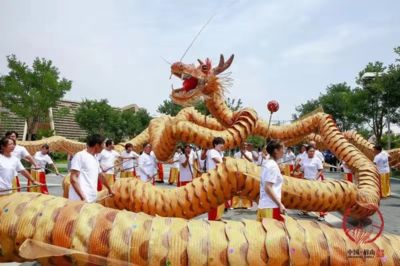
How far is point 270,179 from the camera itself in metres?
4.28

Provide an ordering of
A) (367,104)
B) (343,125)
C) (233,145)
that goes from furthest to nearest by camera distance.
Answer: (343,125) < (367,104) < (233,145)

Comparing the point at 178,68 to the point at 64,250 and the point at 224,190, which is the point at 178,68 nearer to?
the point at 224,190

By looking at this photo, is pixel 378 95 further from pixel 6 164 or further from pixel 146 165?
pixel 6 164

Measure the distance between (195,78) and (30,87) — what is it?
20.8m

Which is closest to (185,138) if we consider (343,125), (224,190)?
(224,190)

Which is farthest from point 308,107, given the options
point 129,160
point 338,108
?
point 129,160

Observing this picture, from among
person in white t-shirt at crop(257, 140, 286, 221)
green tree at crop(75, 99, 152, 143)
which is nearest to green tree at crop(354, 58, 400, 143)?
person in white t-shirt at crop(257, 140, 286, 221)

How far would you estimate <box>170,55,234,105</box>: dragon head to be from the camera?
8484 millimetres

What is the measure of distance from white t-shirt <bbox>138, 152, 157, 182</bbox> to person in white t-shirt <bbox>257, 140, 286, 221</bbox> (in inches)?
235

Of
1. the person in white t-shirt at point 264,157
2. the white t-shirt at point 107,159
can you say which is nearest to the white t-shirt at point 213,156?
the person in white t-shirt at point 264,157

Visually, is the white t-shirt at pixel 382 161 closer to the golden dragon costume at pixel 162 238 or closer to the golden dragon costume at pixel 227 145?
the golden dragon costume at pixel 227 145

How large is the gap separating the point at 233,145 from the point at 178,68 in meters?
1.95

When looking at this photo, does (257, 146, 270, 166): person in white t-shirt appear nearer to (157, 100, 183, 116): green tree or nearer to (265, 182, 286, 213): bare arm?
(265, 182, 286, 213): bare arm

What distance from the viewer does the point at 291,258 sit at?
2.76 m
